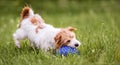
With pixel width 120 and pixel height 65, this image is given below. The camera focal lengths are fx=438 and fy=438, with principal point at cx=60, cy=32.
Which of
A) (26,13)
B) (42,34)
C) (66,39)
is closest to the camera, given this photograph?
(66,39)

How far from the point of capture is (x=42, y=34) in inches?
221

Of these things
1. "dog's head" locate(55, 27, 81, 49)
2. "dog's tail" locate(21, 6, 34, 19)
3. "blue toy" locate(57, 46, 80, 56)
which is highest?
"dog's tail" locate(21, 6, 34, 19)

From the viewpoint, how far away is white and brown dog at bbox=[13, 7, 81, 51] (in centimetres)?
535

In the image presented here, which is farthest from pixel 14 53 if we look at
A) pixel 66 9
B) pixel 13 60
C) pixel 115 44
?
pixel 66 9

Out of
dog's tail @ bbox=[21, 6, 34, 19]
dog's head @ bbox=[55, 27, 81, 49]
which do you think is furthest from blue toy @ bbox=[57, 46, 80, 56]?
dog's tail @ bbox=[21, 6, 34, 19]

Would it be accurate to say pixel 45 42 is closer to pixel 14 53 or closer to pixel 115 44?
pixel 14 53

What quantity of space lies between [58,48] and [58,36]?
198mm

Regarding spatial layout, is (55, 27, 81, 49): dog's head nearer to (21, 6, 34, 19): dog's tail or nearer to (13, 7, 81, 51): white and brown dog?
(13, 7, 81, 51): white and brown dog

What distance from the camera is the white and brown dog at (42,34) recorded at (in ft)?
17.6

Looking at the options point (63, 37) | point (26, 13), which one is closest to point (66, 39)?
point (63, 37)

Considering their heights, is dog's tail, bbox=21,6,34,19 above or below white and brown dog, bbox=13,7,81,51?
above

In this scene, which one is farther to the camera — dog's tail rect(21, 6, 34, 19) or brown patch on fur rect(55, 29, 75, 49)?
dog's tail rect(21, 6, 34, 19)

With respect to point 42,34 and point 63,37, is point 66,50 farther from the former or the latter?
point 42,34

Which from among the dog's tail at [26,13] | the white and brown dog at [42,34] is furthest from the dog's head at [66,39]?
the dog's tail at [26,13]
